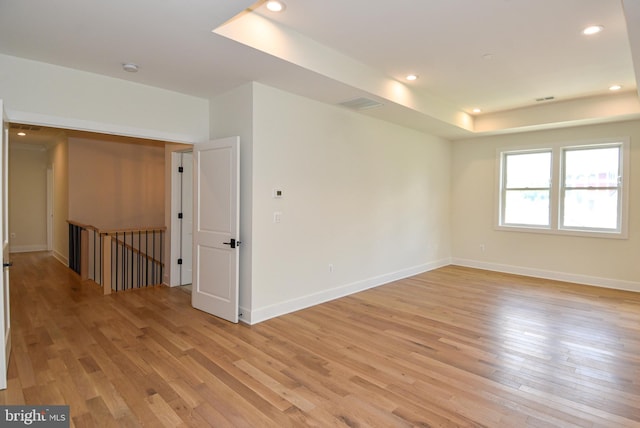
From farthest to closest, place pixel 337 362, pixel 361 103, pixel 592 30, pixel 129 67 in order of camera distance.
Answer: pixel 361 103, pixel 129 67, pixel 592 30, pixel 337 362

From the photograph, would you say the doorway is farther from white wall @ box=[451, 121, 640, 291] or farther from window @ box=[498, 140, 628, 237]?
window @ box=[498, 140, 628, 237]

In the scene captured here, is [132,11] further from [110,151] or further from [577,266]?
[577,266]

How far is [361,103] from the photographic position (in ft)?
15.2

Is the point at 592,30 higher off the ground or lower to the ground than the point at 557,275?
higher

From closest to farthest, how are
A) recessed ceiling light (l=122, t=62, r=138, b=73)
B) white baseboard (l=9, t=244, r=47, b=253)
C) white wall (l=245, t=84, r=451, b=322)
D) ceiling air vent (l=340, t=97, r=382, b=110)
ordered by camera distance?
1. recessed ceiling light (l=122, t=62, r=138, b=73)
2. white wall (l=245, t=84, r=451, b=322)
3. ceiling air vent (l=340, t=97, r=382, b=110)
4. white baseboard (l=9, t=244, r=47, b=253)

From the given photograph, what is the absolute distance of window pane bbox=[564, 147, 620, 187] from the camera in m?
5.73

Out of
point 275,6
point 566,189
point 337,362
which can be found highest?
point 275,6

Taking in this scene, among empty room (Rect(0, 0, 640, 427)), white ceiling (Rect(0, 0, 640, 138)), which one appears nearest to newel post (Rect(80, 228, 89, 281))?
empty room (Rect(0, 0, 640, 427))

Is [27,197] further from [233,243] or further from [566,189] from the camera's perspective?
[566,189]

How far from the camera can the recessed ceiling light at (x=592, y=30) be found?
3.16 meters

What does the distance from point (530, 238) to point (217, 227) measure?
5.64 meters

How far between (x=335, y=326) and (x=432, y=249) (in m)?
3.84

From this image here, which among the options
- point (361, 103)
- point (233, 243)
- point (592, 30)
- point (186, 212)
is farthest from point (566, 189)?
point (186, 212)

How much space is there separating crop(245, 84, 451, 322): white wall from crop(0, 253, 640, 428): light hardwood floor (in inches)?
18.7
